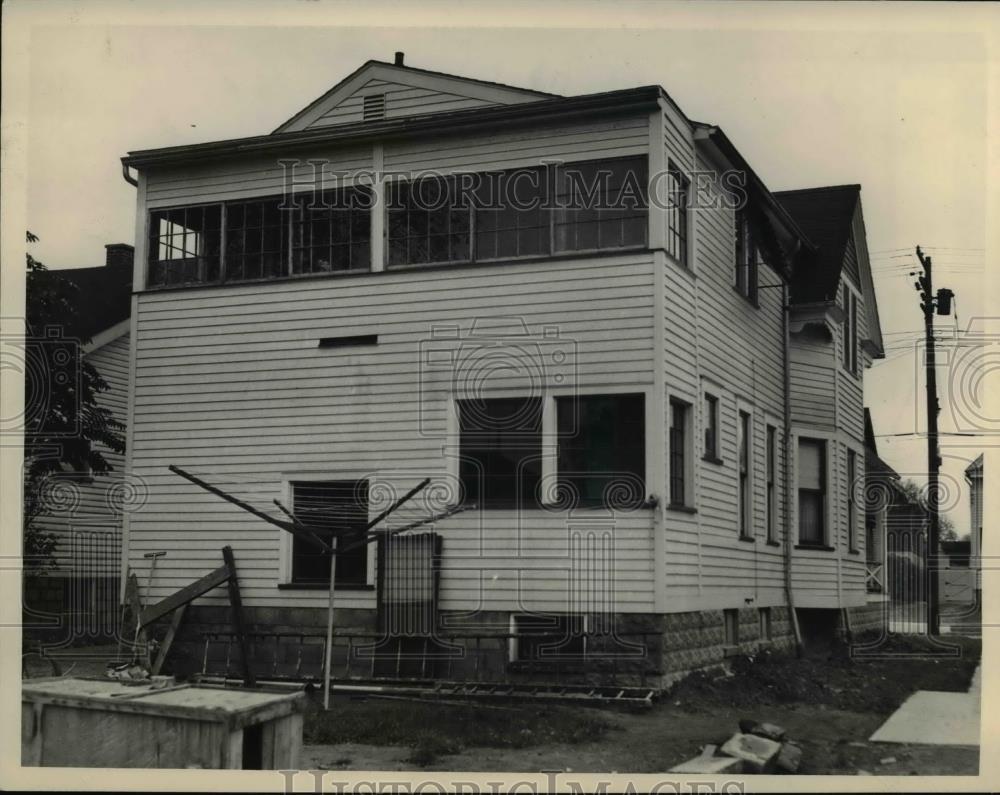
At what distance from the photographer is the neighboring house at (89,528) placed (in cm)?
1852

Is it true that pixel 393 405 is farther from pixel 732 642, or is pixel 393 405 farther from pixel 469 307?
pixel 732 642

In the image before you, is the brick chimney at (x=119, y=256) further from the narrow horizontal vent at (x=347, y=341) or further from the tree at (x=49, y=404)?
the narrow horizontal vent at (x=347, y=341)

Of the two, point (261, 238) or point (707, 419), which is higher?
point (261, 238)

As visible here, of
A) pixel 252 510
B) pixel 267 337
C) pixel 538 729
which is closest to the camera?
pixel 538 729

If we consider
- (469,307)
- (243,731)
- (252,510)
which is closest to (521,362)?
(469,307)

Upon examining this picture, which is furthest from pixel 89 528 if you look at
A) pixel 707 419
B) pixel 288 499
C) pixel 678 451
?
pixel 707 419

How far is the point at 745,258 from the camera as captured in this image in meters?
21.1

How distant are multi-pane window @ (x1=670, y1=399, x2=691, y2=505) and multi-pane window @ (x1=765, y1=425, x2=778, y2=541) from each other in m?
4.62

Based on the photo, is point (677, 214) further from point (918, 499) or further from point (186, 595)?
point (918, 499)

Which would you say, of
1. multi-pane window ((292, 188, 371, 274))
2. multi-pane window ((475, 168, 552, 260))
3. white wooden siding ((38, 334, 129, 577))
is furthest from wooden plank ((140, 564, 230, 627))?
multi-pane window ((475, 168, 552, 260))

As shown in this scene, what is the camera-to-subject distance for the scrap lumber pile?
12.5 metres

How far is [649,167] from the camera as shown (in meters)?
16.8

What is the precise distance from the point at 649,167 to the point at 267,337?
593 centimetres

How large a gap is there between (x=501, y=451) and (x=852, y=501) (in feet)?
33.6
